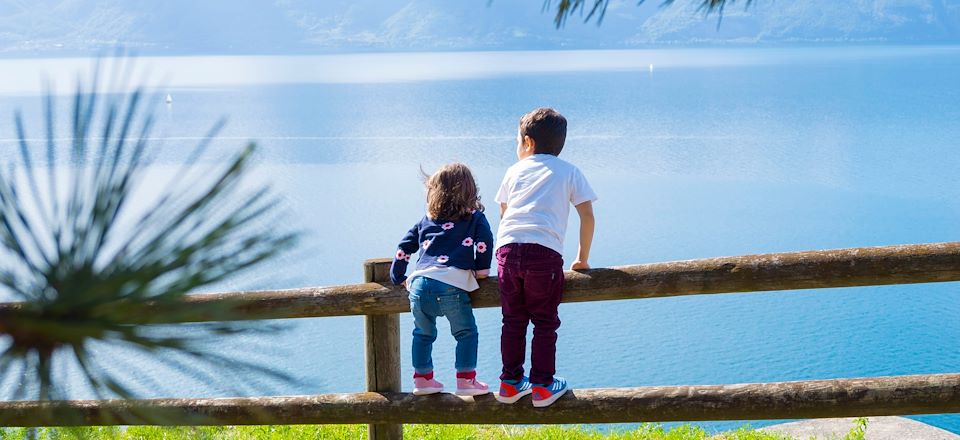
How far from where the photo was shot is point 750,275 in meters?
2.99

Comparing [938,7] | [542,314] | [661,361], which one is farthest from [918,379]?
[938,7]

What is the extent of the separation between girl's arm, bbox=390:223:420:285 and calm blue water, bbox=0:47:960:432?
24.5 inches

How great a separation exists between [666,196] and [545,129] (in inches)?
727

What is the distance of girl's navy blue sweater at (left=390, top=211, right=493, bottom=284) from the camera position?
10.7ft

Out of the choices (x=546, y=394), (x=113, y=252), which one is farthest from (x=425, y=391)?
(x=113, y=252)

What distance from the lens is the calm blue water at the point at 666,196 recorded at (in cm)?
1285

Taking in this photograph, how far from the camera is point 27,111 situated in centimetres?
4131

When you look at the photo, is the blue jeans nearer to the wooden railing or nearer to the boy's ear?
the wooden railing

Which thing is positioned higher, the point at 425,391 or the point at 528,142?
the point at 528,142

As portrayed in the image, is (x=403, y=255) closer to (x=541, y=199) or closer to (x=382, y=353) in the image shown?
(x=382, y=353)

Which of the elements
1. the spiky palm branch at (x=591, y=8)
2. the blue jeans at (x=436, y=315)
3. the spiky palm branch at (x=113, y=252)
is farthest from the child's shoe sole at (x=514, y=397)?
the spiky palm branch at (x=113, y=252)

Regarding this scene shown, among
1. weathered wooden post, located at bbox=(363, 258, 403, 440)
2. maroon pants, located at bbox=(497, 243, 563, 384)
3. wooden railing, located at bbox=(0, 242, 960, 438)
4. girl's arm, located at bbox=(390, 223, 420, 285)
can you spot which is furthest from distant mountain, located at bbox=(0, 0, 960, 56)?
maroon pants, located at bbox=(497, 243, 563, 384)

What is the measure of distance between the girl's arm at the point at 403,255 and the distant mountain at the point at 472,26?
348 feet

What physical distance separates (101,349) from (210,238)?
0.50 feet
